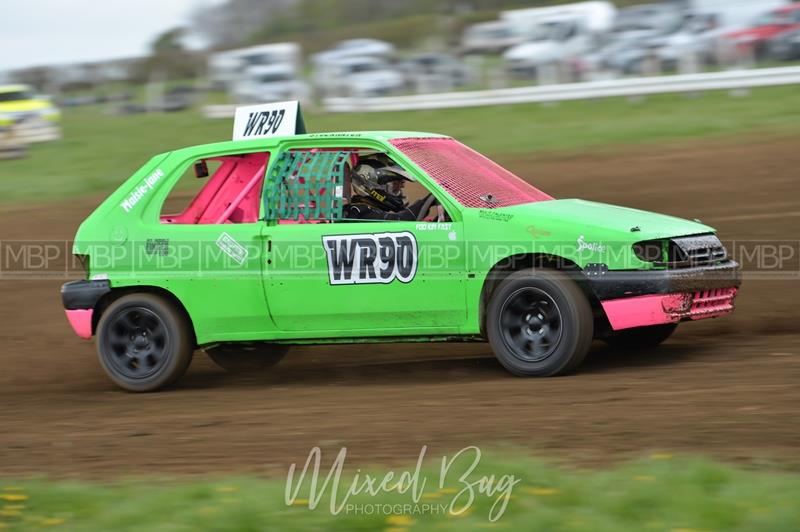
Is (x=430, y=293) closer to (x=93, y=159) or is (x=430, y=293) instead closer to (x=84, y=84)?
(x=93, y=159)

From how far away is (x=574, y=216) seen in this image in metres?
7.38

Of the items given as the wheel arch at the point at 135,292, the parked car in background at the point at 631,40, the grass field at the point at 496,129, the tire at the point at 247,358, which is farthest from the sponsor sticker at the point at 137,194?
the parked car in background at the point at 631,40

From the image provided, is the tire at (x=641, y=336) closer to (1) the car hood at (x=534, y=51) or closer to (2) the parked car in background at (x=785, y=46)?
(2) the parked car in background at (x=785, y=46)

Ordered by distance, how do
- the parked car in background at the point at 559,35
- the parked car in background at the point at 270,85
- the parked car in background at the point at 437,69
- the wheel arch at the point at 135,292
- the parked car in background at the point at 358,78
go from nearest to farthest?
1. the wheel arch at the point at 135,292
2. the parked car in background at the point at 559,35
3. the parked car in background at the point at 270,85
4. the parked car in background at the point at 437,69
5. the parked car in background at the point at 358,78

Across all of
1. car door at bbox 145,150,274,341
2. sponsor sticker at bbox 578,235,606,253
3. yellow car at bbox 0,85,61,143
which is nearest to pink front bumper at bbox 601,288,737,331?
sponsor sticker at bbox 578,235,606,253

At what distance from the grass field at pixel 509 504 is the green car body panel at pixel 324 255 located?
227 cm

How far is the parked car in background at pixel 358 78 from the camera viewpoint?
30.0 metres

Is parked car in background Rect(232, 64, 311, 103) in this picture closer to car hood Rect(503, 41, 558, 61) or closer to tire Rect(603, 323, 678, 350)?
car hood Rect(503, 41, 558, 61)

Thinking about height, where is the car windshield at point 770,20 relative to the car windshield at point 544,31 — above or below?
below

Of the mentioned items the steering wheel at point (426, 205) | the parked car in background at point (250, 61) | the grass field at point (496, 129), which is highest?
the parked car in background at point (250, 61)

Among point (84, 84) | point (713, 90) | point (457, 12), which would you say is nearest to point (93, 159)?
point (713, 90)

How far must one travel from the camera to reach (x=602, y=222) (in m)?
7.29

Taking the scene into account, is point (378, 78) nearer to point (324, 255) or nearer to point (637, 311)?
point (324, 255)

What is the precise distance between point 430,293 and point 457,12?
5063 centimetres
